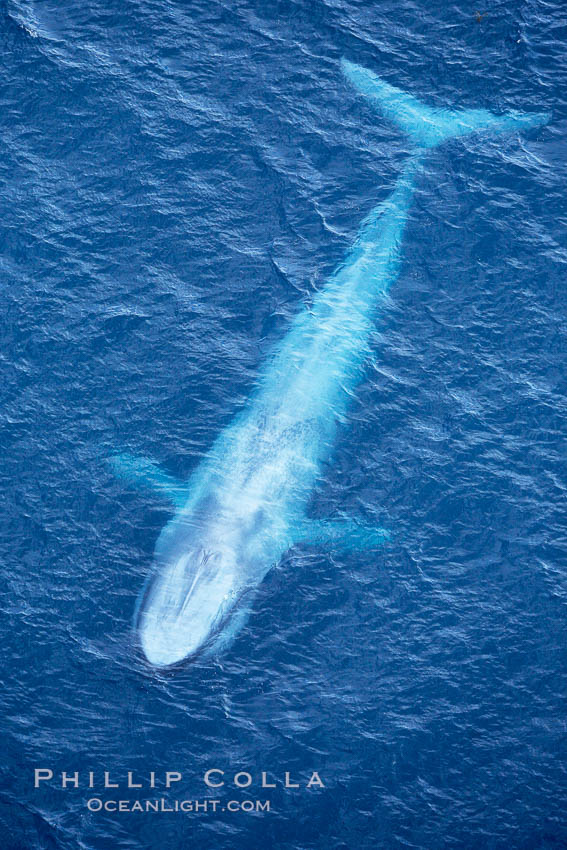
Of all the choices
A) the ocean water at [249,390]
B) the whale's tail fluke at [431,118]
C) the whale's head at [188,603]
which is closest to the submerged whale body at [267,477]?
the whale's head at [188,603]

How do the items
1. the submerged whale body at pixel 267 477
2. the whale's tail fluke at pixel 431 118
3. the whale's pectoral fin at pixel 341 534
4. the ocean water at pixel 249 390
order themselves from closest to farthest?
the ocean water at pixel 249 390, the submerged whale body at pixel 267 477, the whale's pectoral fin at pixel 341 534, the whale's tail fluke at pixel 431 118

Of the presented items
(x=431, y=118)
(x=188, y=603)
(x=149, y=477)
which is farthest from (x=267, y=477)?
(x=431, y=118)

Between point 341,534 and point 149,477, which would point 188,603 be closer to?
point 149,477

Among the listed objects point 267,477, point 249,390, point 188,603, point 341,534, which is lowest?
point 188,603

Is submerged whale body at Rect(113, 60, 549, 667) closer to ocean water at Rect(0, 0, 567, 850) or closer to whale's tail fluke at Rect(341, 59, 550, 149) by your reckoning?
ocean water at Rect(0, 0, 567, 850)

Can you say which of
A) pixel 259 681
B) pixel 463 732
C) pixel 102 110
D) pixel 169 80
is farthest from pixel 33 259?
pixel 463 732

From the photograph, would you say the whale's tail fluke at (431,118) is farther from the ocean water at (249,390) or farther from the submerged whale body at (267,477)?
the submerged whale body at (267,477)

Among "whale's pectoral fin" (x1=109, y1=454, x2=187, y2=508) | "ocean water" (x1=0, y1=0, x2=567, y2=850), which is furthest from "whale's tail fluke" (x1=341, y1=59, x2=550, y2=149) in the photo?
"whale's pectoral fin" (x1=109, y1=454, x2=187, y2=508)

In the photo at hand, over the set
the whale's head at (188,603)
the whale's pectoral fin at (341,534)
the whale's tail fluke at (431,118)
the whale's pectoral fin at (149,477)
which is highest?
the whale's tail fluke at (431,118)
